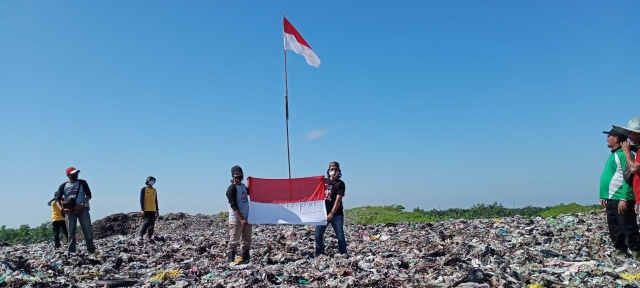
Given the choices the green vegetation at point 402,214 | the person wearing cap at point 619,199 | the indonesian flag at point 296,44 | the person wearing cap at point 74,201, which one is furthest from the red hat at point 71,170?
the green vegetation at point 402,214

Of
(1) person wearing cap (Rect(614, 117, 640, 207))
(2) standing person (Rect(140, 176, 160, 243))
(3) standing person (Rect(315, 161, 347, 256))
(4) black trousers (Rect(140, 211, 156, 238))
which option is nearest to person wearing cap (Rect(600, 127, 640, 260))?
(1) person wearing cap (Rect(614, 117, 640, 207))

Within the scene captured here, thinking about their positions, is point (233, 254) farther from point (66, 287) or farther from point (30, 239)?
point (30, 239)

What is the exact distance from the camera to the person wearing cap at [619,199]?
594 cm

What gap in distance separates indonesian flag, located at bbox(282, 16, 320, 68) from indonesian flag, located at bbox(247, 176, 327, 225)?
352 cm

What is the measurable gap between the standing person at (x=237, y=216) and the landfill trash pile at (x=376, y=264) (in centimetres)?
32

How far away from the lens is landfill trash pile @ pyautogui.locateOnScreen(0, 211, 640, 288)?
17.8 feet

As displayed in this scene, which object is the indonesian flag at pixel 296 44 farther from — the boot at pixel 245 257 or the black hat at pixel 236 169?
the boot at pixel 245 257

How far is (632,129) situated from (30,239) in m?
23.6

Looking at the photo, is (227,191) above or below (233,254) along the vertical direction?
above

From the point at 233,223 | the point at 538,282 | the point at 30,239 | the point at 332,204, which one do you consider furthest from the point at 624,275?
the point at 30,239

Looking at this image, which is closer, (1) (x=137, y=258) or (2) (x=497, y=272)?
(2) (x=497, y=272)

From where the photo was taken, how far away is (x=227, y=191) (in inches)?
311

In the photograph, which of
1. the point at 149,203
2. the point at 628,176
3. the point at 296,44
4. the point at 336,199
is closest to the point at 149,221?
the point at 149,203

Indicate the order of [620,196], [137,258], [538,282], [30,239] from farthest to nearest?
1. [30,239]
2. [137,258]
3. [620,196]
4. [538,282]
